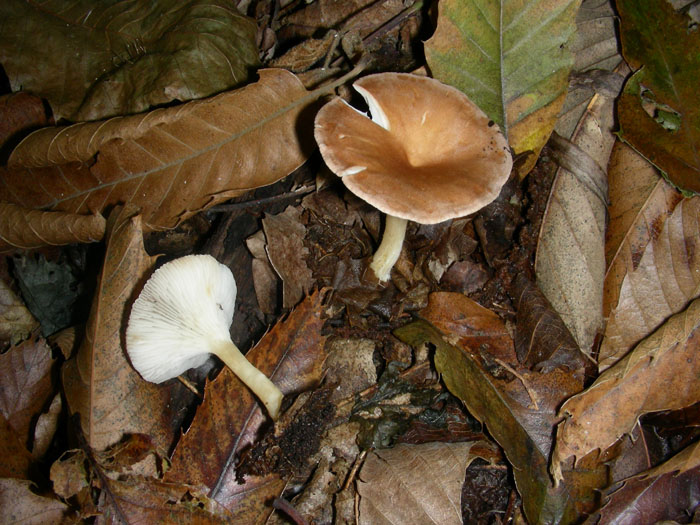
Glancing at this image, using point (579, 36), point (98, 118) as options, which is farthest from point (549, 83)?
point (98, 118)

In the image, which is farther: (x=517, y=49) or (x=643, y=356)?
(x=517, y=49)

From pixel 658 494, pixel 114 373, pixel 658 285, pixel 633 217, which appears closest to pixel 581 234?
pixel 633 217

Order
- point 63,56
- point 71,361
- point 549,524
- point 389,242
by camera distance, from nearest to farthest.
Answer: point 549,524
point 71,361
point 389,242
point 63,56

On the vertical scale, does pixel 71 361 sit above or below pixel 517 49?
below

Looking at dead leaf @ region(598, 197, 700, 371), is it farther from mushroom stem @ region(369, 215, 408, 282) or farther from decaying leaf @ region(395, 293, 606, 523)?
mushroom stem @ region(369, 215, 408, 282)

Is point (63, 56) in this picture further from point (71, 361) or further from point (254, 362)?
point (254, 362)

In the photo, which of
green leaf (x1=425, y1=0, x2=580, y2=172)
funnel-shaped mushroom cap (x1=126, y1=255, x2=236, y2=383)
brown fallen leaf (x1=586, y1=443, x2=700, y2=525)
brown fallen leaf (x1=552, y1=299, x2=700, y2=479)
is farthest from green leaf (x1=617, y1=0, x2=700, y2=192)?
funnel-shaped mushroom cap (x1=126, y1=255, x2=236, y2=383)

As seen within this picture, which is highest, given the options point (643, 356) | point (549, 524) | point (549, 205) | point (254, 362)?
point (549, 205)
